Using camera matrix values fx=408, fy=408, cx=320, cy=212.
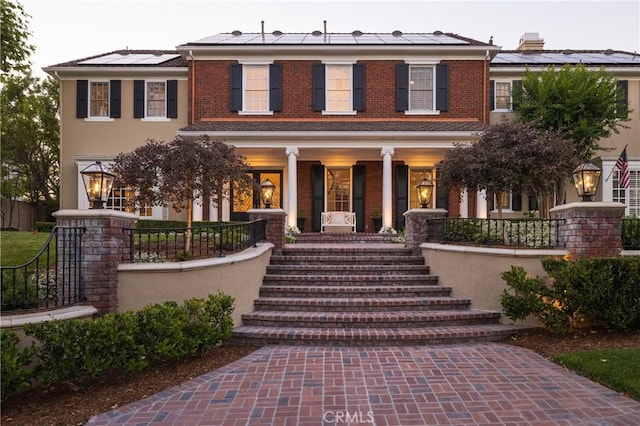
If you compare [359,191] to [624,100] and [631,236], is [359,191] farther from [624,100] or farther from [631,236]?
[624,100]

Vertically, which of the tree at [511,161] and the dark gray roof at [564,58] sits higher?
the dark gray roof at [564,58]

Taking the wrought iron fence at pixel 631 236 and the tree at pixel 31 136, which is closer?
the wrought iron fence at pixel 631 236

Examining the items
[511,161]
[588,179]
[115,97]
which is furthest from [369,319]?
[115,97]

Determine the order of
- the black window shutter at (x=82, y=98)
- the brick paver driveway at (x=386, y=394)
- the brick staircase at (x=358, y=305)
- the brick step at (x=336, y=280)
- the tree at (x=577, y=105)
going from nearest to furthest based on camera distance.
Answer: the brick paver driveway at (x=386, y=394) < the brick staircase at (x=358, y=305) < the brick step at (x=336, y=280) < the tree at (x=577, y=105) < the black window shutter at (x=82, y=98)

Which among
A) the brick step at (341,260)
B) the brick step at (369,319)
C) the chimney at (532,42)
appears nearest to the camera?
the brick step at (369,319)

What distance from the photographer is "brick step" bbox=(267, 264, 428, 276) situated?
827cm

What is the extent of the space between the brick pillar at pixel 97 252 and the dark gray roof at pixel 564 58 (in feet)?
49.0

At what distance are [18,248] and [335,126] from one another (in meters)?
9.65

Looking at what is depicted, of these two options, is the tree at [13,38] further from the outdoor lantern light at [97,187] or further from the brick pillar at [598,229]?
the brick pillar at [598,229]

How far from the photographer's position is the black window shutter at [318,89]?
15.0 m

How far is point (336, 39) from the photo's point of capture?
55.3 feet

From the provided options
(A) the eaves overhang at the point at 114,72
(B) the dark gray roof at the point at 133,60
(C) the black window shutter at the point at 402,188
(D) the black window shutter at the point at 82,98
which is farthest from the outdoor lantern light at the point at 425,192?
(D) the black window shutter at the point at 82,98

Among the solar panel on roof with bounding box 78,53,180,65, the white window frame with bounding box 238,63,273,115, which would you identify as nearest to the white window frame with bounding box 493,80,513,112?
the white window frame with bounding box 238,63,273,115

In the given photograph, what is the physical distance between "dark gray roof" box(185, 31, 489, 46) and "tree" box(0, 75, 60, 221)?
10.1 m
